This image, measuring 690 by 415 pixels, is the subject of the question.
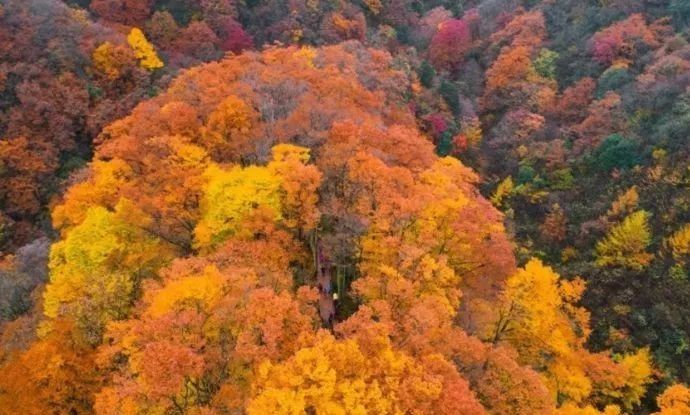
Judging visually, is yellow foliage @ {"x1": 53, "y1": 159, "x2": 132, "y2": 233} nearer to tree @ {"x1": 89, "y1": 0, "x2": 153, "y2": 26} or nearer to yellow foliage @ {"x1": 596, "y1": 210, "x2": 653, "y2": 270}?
yellow foliage @ {"x1": 596, "y1": 210, "x2": 653, "y2": 270}

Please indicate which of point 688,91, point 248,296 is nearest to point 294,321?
point 248,296

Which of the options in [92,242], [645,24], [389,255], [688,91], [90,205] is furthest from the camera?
[645,24]

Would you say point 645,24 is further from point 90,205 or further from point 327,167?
point 90,205

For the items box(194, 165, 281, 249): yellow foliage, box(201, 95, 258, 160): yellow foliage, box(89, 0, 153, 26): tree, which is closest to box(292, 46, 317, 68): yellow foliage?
box(201, 95, 258, 160): yellow foliage

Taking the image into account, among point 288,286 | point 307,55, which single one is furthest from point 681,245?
point 307,55

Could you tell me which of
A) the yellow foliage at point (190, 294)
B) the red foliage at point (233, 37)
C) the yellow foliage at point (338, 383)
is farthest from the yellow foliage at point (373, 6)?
the yellow foliage at point (338, 383)

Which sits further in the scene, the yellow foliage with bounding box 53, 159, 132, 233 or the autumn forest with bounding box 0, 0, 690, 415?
the yellow foliage with bounding box 53, 159, 132, 233
